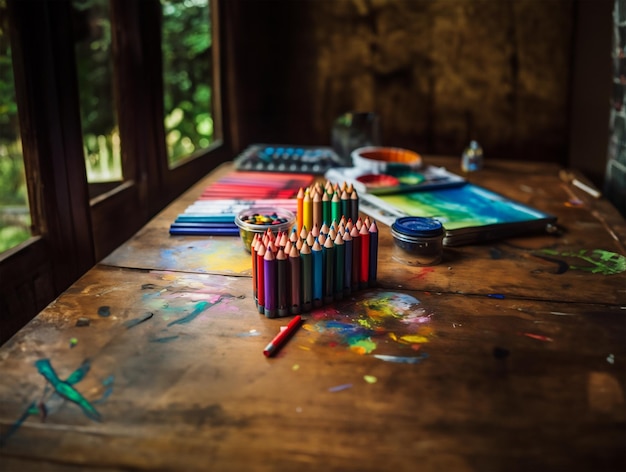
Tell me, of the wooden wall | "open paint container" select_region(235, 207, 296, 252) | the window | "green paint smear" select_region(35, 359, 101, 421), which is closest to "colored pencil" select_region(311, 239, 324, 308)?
"open paint container" select_region(235, 207, 296, 252)

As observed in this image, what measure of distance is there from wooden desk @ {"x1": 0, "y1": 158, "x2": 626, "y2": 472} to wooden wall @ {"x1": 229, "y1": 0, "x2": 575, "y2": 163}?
1.91 m

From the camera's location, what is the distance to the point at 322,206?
141cm

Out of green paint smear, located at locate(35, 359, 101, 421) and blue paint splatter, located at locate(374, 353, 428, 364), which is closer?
green paint smear, located at locate(35, 359, 101, 421)

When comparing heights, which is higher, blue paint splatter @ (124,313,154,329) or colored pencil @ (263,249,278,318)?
colored pencil @ (263,249,278,318)

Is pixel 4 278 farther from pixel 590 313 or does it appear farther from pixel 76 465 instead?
pixel 590 313

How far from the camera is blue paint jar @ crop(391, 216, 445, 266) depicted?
52.2 inches

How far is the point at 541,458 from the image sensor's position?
740 millimetres

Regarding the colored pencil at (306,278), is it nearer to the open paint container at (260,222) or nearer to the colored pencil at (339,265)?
the colored pencil at (339,265)

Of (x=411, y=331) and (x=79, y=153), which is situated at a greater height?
(x=79, y=153)

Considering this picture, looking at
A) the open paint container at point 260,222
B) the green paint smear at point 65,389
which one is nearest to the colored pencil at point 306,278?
the open paint container at point 260,222

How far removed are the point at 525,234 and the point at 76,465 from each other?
1246 mm

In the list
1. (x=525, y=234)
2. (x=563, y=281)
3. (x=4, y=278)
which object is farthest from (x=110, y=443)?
(x=525, y=234)

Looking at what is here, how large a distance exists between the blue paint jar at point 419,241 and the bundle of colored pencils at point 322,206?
0.12 meters

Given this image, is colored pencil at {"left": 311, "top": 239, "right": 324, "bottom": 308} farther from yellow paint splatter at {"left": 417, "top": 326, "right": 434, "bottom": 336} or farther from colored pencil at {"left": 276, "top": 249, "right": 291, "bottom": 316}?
yellow paint splatter at {"left": 417, "top": 326, "right": 434, "bottom": 336}
